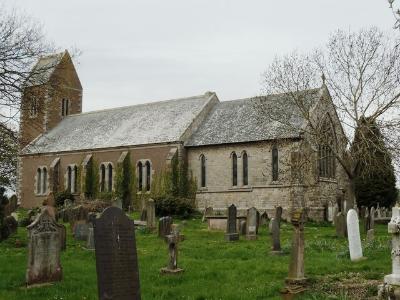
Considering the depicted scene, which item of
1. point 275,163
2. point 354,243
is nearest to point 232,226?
point 354,243

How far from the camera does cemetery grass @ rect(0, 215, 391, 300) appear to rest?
30.0ft

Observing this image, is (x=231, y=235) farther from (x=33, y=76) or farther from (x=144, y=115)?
(x=144, y=115)

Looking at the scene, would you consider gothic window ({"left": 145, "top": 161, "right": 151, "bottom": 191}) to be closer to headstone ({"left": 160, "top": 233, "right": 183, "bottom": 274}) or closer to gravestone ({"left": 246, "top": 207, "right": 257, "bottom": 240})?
gravestone ({"left": 246, "top": 207, "right": 257, "bottom": 240})

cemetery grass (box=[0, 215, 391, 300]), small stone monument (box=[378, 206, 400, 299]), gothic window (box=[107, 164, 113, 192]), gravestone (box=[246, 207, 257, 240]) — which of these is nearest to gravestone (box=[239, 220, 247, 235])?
gravestone (box=[246, 207, 257, 240])

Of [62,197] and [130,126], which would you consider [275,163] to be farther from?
[62,197]

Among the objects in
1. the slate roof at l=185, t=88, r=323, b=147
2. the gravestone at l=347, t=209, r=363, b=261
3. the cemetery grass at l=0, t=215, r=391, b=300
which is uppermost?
the slate roof at l=185, t=88, r=323, b=147

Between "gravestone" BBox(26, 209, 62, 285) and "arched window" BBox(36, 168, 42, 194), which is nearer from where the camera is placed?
"gravestone" BBox(26, 209, 62, 285)

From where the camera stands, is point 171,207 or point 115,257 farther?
point 171,207

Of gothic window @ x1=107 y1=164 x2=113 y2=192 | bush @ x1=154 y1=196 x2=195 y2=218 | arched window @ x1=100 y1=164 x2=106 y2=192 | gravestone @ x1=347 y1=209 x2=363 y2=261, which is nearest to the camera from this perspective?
gravestone @ x1=347 y1=209 x2=363 y2=261

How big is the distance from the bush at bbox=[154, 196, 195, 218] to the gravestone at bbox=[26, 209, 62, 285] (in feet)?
68.1

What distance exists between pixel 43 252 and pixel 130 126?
101ft

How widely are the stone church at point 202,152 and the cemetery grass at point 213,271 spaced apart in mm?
12335

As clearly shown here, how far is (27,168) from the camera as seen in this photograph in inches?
1763

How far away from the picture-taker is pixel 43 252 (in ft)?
33.1
